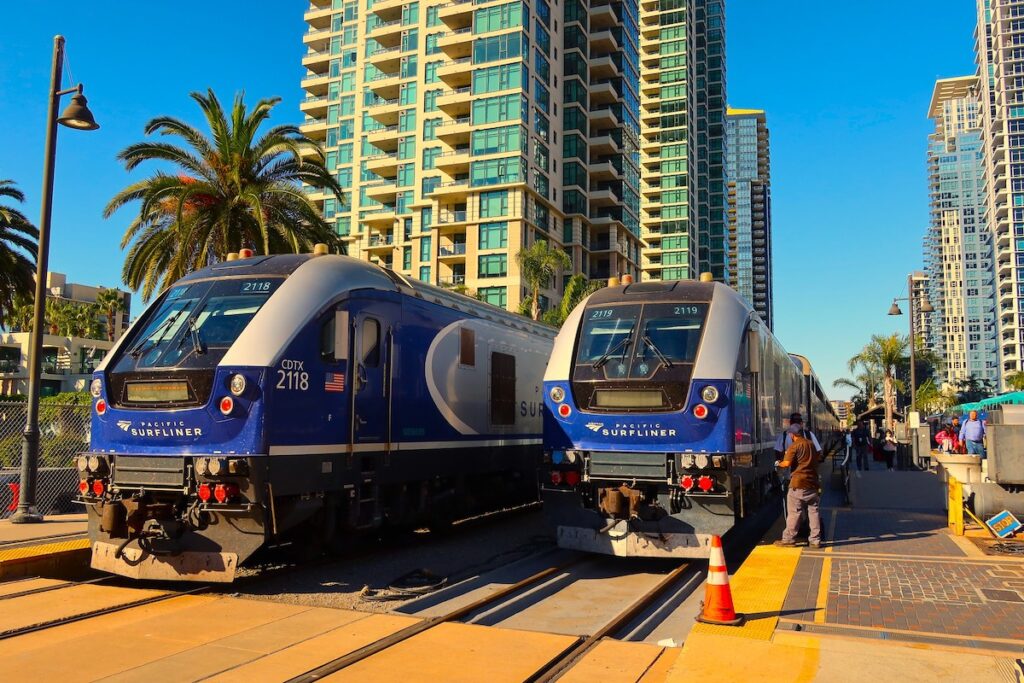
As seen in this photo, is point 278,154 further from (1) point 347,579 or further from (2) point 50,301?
(2) point 50,301

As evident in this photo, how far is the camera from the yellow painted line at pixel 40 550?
954 cm

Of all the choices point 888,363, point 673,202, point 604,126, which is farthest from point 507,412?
point 673,202

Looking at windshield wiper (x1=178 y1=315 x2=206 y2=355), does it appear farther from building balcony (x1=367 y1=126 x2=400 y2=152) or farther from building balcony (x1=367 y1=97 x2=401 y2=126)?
building balcony (x1=367 y1=97 x2=401 y2=126)

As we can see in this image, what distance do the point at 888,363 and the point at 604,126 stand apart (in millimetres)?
32698

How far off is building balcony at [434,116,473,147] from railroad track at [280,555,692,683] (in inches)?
2165

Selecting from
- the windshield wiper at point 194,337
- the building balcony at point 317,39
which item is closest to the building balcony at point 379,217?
the building balcony at point 317,39

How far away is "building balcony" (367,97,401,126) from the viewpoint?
70438 millimetres

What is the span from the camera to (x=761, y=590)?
8.05m

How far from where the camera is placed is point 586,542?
10328 millimetres

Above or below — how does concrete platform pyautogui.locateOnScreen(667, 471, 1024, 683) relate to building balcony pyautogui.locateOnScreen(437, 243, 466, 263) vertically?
below

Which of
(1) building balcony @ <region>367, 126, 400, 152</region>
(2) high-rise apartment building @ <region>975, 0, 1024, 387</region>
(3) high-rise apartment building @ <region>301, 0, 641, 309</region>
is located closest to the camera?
(3) high-rise apartment building @ <region>301, 0, 641, 309</region>

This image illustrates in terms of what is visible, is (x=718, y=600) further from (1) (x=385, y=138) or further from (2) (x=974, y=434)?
(1) (x=385, y=138)

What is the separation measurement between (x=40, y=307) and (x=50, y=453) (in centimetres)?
475

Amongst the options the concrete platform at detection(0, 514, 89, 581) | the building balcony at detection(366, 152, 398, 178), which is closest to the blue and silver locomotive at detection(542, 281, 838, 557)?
the concrete platform at detection(0, 514, 89, 581)
